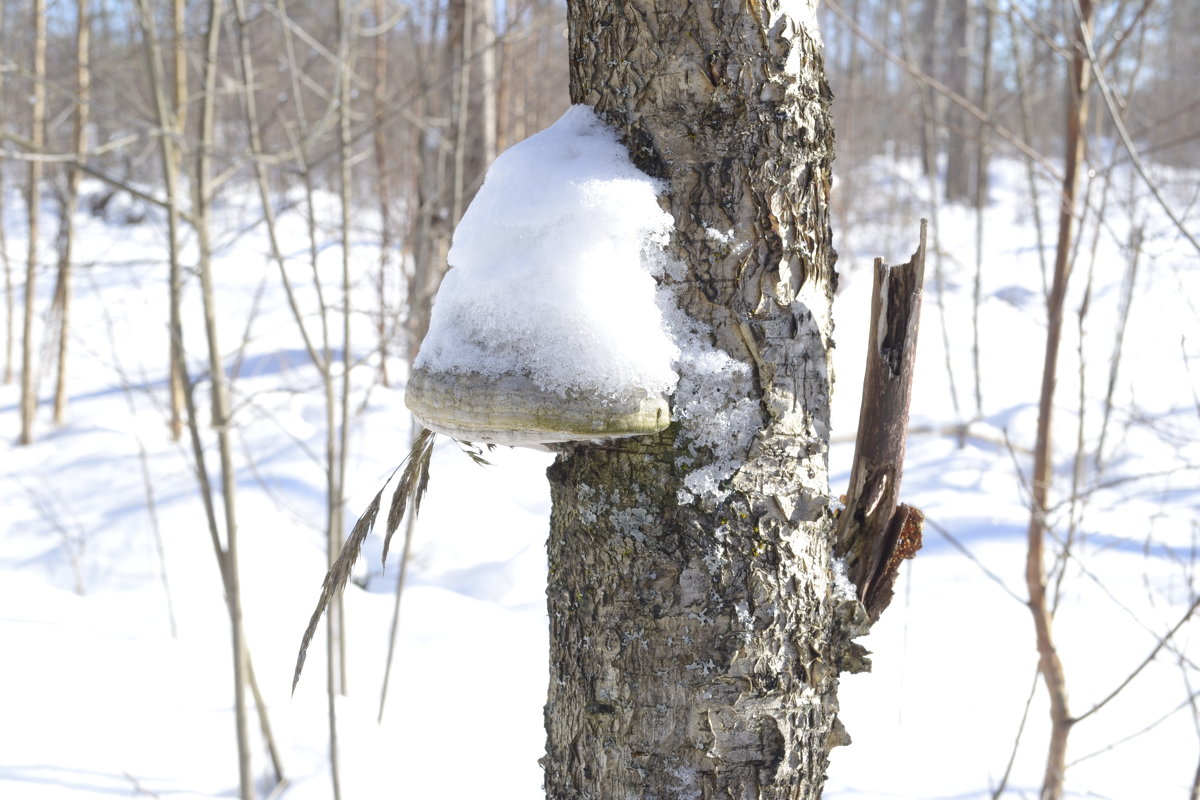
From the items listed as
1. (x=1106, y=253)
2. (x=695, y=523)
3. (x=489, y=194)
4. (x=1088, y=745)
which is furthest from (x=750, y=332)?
(x=1106, y=253)

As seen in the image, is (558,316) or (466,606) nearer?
(558,316)

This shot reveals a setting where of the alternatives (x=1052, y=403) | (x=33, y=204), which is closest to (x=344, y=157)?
(x=1052, y=403)

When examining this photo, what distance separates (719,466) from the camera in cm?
90

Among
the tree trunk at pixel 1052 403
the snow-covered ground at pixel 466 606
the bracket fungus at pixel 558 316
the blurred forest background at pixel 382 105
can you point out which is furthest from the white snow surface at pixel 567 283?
the tree trunk at pixel 1052 403

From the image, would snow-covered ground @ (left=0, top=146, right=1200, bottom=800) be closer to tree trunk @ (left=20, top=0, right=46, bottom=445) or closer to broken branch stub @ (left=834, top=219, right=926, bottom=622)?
tree trunk @ (left=20, top=0, right=46, bottom=445)

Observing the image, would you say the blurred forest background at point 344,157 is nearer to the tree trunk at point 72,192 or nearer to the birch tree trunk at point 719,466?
the tree trunk at point 72,192

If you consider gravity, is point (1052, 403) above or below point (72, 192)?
below

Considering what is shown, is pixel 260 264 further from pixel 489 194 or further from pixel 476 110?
pixel 489 194

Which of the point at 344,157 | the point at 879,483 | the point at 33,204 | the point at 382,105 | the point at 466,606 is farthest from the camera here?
the point at 33,204

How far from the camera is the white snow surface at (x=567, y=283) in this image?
32.9 inches

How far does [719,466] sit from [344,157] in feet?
6.28

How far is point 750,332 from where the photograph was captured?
900mm

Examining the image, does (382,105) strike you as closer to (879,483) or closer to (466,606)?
(466,606)

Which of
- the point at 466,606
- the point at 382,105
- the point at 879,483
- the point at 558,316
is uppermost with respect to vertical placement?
the point at 382,105
